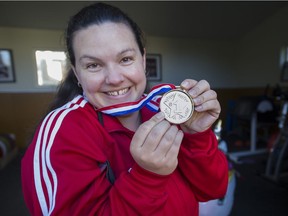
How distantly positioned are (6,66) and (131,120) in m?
4.79

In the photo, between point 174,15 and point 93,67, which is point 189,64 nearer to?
point 174,15

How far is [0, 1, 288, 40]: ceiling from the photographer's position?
165 inches

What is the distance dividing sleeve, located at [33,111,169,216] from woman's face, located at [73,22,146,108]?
18 cm

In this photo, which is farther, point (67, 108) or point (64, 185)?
point (67, 108)

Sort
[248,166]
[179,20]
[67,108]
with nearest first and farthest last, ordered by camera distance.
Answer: [67,108] < [248,166] < [179,20]

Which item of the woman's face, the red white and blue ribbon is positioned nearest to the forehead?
the woman's face

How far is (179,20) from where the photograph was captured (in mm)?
5285

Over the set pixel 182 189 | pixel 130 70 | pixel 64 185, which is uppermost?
pixel 130 70

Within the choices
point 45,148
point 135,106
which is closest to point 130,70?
point 135,106

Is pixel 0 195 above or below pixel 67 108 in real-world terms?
below

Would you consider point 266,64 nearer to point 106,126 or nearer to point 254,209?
point 254,209

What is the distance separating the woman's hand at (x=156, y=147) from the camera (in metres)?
0.56

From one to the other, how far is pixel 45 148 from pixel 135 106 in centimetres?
31

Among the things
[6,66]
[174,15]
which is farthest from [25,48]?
[174,15]
